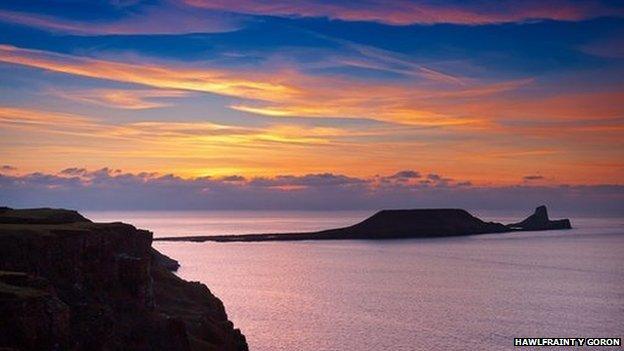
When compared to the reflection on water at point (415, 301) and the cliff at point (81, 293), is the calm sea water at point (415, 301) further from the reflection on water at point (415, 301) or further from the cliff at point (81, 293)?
the cliff at point (81, 293)

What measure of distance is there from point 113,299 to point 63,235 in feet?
21.4

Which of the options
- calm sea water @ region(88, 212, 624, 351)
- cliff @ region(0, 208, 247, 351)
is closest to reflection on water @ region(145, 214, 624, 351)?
calm sea water @ region(88, 212, 624, 351)

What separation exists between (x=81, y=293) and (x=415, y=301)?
3019 inches

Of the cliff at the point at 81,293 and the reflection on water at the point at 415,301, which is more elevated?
the cliff at the point at 81,293

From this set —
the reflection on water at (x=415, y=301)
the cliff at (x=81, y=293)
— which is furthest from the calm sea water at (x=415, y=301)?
the cliff at (x=81, y=293)

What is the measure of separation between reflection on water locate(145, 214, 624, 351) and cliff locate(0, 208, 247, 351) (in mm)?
25520

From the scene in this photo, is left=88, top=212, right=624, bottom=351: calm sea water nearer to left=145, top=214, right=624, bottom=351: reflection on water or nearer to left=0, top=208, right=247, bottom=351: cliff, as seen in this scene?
left=145, top=214, right=624, bottom=351: reflection on water

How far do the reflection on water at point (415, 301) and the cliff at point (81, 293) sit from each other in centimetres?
2552

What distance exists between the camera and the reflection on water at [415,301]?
269ft

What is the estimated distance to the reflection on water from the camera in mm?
81875

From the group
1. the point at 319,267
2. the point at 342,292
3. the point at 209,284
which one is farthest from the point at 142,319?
the point at 319,267

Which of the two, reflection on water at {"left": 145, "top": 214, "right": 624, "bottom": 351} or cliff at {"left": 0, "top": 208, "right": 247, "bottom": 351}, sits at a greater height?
cliff at {"left": 0, "top": 208, "right": 247, "bottom": 351}

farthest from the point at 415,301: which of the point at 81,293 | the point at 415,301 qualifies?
the point at 81,293

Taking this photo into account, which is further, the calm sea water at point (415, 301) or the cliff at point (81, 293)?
the calm sea water at point (415, 301)
